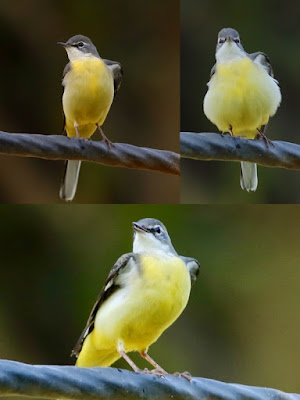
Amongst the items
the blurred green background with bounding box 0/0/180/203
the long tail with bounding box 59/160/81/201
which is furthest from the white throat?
the long tail with bounding box 59/160/81/201

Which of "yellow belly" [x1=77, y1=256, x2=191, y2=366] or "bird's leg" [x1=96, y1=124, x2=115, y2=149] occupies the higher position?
"bird's leg" [x1=96, y1=124, x2=115, y2=149]

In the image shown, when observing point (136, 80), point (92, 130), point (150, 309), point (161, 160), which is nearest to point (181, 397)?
point (150, 309)

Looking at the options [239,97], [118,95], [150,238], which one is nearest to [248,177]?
[239,97]

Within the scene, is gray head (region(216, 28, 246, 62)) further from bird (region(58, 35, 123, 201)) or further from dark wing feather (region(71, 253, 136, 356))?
dark wing feather (region(71, 253, 136, 356))

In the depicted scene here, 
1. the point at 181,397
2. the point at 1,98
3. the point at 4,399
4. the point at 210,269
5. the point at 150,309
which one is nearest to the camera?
the point at 181,397

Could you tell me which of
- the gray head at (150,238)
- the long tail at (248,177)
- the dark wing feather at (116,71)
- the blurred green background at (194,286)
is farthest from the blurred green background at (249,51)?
the gray head at (150,238)

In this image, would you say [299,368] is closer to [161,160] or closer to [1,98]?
[161,160]
